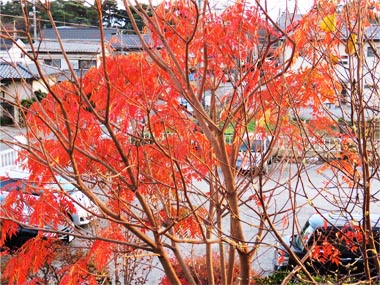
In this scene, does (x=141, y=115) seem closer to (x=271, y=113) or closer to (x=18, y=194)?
(x=271, y=113)

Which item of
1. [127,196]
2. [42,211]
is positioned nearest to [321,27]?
[127,196]

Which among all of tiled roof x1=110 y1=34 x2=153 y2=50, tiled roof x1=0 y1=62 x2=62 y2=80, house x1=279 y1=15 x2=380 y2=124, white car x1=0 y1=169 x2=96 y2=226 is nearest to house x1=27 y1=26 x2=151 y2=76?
tiled roof x1=110 y1=34 x2=153 y2=50

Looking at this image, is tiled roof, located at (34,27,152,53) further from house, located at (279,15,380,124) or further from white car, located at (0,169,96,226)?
house, located at (279,15,380,124)

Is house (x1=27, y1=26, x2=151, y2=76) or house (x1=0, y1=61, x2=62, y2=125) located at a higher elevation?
house (x1=27, y1=26, x2=151, y2=76)

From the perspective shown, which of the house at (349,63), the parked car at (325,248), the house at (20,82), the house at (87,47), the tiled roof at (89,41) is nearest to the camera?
the house at (20,82)

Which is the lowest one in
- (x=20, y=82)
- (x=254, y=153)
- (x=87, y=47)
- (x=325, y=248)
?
(x=325, y=248)

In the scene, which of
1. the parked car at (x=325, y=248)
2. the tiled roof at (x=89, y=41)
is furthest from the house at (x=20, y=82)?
the parked car at (x=325, y=248)

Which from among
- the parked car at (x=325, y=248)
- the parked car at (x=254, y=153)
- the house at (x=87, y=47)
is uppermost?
the house at (x=87, y=47)

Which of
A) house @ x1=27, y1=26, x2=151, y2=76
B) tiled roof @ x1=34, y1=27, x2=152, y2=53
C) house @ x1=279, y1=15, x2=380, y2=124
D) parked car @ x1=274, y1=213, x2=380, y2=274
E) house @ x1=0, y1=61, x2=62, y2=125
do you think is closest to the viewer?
house @ x1=0, y1=61, x2=62, y2=125

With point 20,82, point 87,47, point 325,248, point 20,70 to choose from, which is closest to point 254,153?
point 325,248

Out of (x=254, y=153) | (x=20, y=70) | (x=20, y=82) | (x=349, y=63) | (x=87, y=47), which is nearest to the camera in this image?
(x=349, y=63)

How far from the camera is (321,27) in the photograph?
3.01 m

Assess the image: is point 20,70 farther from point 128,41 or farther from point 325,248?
point 325,248

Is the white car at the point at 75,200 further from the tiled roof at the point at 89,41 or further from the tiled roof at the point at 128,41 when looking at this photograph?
the tiled roof at the point at 128,41
